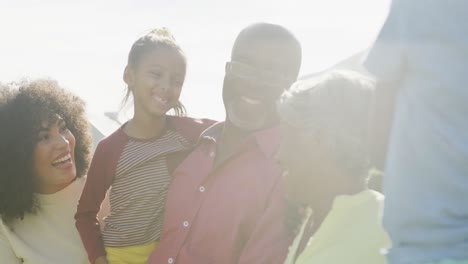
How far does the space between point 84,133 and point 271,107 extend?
1.13m

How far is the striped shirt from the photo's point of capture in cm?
256

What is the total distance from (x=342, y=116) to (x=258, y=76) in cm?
67

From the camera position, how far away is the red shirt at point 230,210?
7.00 feet

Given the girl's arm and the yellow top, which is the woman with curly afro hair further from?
the yellow top

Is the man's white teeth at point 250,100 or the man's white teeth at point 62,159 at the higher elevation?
the man's white teeth at point 250,100

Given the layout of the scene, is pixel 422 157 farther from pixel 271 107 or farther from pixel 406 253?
pixel 271 107

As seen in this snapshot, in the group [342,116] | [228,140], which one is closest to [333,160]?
[342,116]

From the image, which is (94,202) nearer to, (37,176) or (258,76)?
(37,176)

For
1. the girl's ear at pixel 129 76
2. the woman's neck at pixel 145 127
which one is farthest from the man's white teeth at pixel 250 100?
the girl's ear at pixel 129 76

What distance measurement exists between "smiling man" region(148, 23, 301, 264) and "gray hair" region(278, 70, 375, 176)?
46 cm

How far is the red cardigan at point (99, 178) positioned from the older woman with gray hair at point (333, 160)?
888 mm

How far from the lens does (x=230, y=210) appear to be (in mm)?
2246

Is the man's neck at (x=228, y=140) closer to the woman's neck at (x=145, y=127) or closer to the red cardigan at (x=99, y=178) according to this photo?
the red cardigan at (x=99, y=178)

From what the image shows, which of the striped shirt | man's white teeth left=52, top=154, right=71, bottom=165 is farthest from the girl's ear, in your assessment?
man's white teeth left=52, top=154, right=71, bottom=165
